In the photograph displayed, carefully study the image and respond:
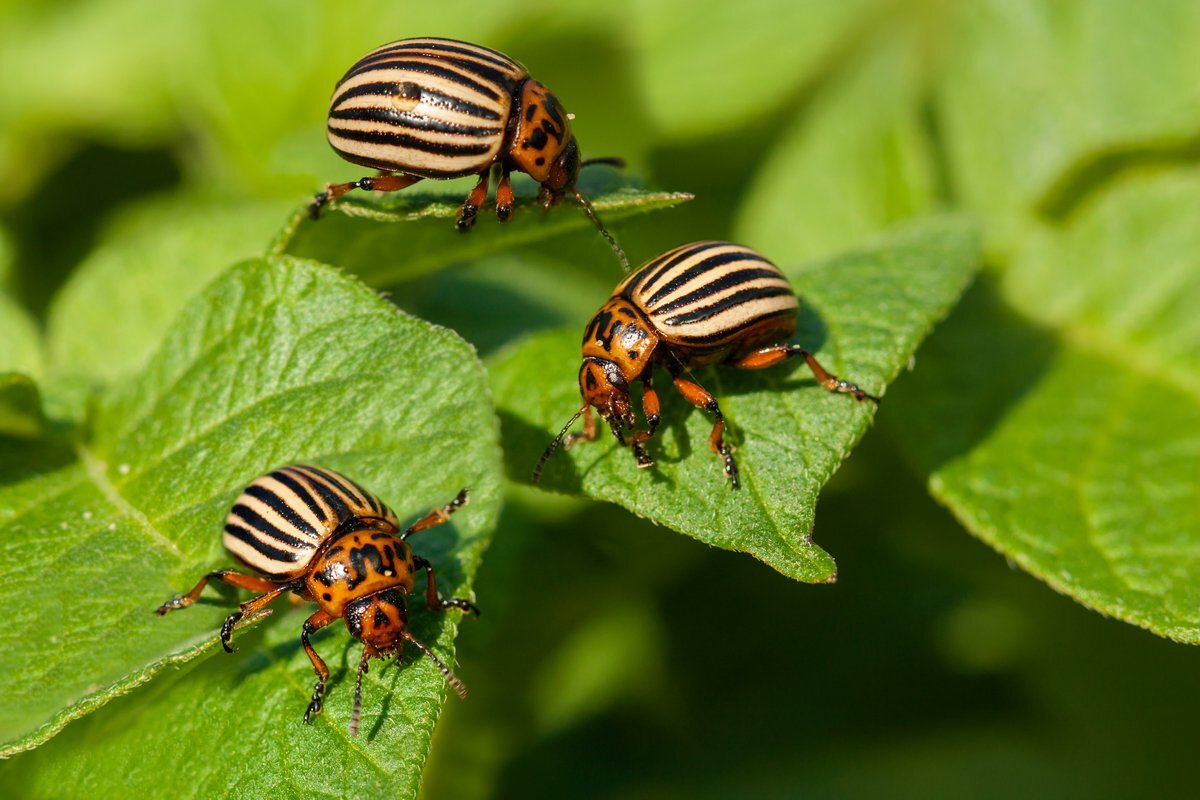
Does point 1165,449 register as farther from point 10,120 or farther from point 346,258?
point 10,120

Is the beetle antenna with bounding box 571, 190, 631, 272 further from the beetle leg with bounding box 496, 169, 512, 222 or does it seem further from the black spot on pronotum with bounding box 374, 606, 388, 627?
the black spot on pronotum with bounding box 374, 606, 388, 627

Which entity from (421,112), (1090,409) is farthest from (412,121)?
(1090,409)

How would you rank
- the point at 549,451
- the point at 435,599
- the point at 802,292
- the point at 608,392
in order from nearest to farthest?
the point at 435,599 < the point at 549,451 < the point at 608,392 < the point at 802,292

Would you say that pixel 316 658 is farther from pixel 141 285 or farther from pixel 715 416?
pixel 141 285

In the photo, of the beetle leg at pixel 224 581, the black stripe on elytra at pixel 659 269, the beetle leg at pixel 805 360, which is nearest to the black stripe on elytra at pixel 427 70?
the black stripe on elytra at pixel 659 269

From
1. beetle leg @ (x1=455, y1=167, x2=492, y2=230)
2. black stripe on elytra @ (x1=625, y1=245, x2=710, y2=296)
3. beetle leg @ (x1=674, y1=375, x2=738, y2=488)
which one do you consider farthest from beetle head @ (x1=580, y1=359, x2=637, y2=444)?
beetle leg @ (x1=455, y1=167, x2=492, y2=230)
